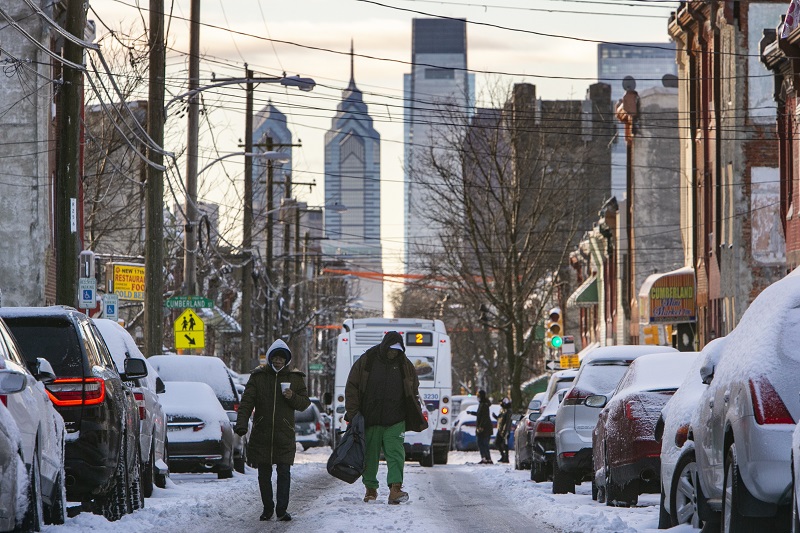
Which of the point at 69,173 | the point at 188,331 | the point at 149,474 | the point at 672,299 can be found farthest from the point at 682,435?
the point at 672,299

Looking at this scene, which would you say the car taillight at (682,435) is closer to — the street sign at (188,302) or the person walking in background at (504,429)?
the street sign at (188,302)

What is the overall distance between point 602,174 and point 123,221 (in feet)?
137

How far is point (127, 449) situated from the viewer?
1452 cm

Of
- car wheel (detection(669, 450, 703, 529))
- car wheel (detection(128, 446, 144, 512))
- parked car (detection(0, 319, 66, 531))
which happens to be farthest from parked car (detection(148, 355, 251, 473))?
car wheel (detection(669, 450, 703, 529))

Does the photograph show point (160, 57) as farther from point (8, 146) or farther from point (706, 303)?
point (706, 303)

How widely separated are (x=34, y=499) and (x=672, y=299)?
39.4 meters

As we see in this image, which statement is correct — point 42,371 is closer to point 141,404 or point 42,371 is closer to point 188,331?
point 141,404

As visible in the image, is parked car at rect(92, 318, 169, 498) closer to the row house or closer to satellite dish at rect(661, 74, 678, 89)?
the row house

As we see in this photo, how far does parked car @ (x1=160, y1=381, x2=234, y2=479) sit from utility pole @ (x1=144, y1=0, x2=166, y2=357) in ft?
18.9

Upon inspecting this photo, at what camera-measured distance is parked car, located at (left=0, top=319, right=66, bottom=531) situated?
9828 mm

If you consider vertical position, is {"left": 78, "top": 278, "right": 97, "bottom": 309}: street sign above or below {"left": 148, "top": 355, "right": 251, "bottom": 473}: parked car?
above

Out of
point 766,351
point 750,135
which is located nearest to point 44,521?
point 766,351

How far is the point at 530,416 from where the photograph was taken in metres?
22.6

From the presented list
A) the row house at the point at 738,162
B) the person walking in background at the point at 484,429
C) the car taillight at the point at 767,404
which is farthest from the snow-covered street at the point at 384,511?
the row house at the point at 738,162
